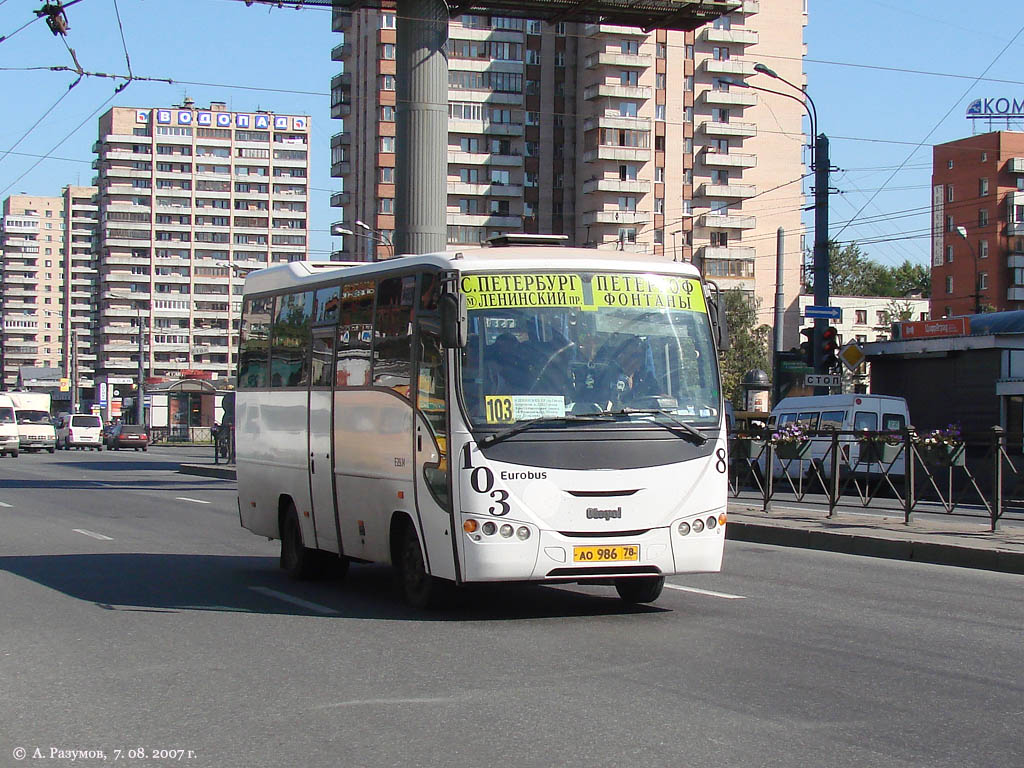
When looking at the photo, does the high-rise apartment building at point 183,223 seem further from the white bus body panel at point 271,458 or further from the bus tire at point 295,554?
the bus tire at point 295,554

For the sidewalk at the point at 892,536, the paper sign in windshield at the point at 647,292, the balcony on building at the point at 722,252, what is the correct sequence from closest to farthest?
1. the paper sign in windshield at the point at 647,292
2. the sidewalk at the point at 892,536
3. the balcony on building at the point at 722,252

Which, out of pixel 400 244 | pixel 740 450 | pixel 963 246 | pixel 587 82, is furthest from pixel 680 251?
pixel 740 450

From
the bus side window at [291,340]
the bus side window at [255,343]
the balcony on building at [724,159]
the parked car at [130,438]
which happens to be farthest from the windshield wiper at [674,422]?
the balcony on building at [724,159]

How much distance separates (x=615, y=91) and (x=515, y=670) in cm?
9012

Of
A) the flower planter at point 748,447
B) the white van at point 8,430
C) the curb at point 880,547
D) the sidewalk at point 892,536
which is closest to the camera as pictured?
the curb at point 880,547

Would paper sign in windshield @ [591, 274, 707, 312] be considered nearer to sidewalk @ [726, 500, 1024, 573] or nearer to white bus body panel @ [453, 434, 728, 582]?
white bus body panel @ [453, 434, 728, 582]

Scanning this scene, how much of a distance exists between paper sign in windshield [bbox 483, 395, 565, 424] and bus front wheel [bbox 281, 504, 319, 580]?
11.8ft

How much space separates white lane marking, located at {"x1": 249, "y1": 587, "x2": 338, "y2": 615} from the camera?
10961 mm

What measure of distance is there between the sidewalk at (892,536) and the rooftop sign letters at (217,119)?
484ft

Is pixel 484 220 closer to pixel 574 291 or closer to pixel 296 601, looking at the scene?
pixel 296 601

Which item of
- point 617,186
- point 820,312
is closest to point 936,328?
point 820,312

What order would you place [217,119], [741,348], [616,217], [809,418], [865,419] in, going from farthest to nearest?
1. [217,119]
2. [616,217]
3. [741,348]
4. [809,418]
5. [865,419]

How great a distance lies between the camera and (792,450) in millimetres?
21078

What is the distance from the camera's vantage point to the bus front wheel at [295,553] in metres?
13.0
